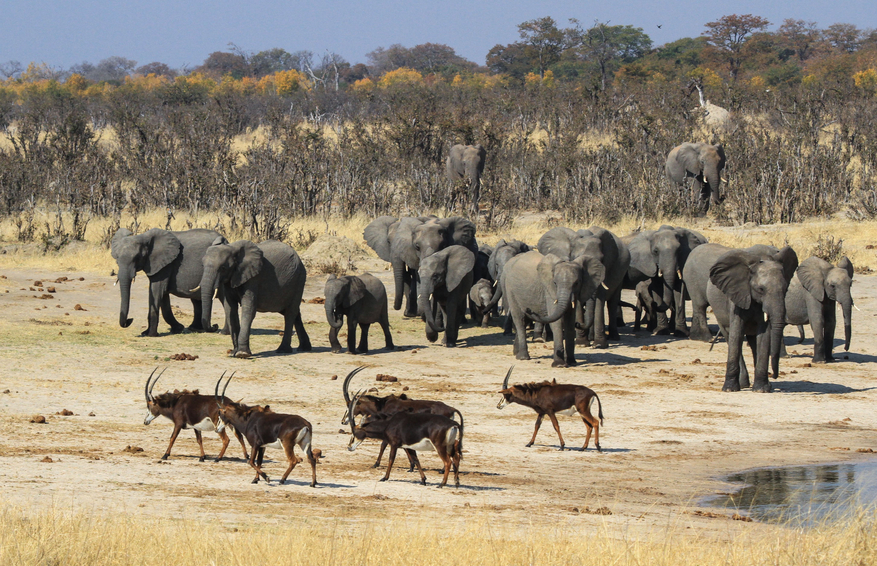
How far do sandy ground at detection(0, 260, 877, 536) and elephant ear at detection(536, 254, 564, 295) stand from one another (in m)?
1.21

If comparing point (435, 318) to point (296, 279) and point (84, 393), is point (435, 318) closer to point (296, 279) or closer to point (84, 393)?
point (296, 279)

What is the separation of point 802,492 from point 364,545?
4991mm

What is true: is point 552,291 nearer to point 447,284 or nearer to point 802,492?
point 447,284

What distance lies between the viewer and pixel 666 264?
20.1 meters

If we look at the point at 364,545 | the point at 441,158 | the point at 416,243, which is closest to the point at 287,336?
the point at 416,243

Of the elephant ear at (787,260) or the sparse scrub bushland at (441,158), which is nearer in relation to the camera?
the elephant ear at (787,260)

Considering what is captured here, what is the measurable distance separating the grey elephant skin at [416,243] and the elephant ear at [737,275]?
6319mm

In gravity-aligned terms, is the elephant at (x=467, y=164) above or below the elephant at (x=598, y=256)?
above

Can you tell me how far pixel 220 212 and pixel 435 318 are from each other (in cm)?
1233

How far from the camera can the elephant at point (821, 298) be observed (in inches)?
632

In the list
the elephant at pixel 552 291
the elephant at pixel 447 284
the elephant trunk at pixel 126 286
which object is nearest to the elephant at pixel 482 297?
the elephant at pixel 447 284

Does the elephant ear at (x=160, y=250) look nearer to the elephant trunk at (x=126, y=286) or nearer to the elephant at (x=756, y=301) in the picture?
the elephant trunk at (x=126, y=286)

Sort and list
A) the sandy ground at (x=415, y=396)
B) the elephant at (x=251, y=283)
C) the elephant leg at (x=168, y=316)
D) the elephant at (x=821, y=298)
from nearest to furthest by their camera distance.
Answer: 1. the sandy ground at (x=415, y=396)
2. the elephant at (x=821, y=298)
3. the elephant at (x=251, y=283)
4. the elephant leg at (x=168, y=316)

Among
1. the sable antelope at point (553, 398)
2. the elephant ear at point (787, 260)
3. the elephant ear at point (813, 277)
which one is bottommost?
the sable antelope at point (553, 398)
